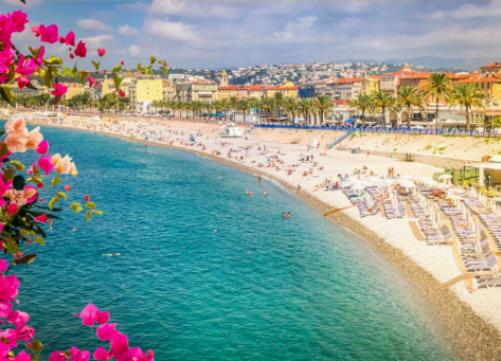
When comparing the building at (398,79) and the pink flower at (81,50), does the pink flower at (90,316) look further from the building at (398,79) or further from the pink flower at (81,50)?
the building at (398,79)

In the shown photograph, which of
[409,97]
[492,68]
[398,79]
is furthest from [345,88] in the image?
[409,97]

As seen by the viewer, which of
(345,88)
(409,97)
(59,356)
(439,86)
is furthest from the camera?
(345,88)

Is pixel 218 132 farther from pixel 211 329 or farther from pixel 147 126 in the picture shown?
pixel 211 329

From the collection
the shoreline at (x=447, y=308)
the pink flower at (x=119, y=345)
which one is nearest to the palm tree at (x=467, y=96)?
the shoreline at (x=447, y=308)

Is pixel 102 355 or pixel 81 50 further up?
pixel 81 50

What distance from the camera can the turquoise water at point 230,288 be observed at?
69.6 ft

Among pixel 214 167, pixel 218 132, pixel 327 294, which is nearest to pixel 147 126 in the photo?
pixel 218 132

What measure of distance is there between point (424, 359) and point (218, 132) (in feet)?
346

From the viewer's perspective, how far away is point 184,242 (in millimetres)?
36844

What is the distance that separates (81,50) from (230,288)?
2462cm

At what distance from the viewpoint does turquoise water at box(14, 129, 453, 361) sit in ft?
69.6

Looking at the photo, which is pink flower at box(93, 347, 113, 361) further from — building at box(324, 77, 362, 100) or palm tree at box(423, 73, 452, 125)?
building at box(324, 77, 362, 100)

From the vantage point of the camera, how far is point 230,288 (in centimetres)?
2750

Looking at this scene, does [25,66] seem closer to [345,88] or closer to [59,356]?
[59,356]
